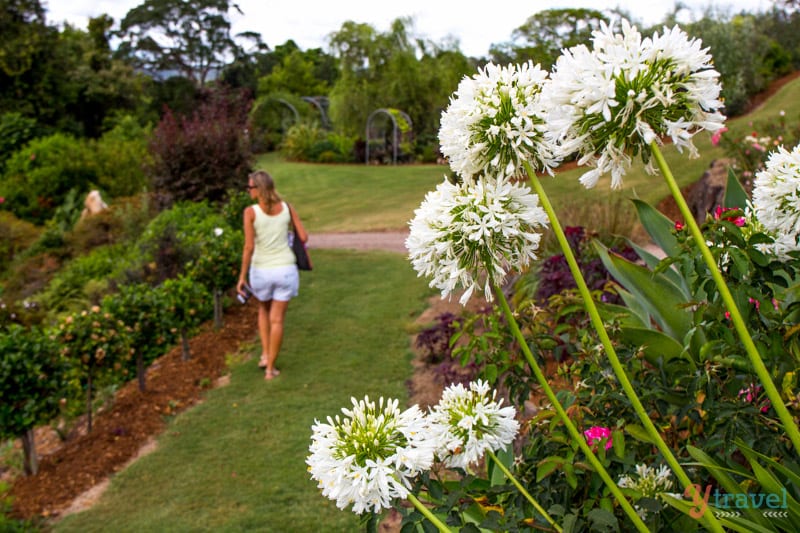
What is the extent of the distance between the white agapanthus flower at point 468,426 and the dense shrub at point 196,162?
1016cm

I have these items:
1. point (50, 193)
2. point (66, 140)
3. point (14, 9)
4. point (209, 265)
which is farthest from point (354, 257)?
point (14, 9)

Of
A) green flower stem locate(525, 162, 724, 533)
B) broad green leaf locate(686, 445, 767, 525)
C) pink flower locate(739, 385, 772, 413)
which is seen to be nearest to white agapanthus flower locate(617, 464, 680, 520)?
broad green leaf locate(686, 445, 767, 525)

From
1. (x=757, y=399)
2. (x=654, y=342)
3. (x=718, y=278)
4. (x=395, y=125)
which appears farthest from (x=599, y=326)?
(x=395, y=125)

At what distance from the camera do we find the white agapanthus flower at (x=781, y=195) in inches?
54.1

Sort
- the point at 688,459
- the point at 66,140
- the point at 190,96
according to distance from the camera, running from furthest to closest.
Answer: the point at 190,96
the point at 66,140
the point at 688,459

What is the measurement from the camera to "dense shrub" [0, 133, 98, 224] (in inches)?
610

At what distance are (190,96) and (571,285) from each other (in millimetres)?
37327

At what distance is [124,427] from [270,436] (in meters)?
1.33

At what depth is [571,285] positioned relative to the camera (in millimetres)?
4359

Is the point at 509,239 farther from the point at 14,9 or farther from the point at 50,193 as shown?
the point at 14,9

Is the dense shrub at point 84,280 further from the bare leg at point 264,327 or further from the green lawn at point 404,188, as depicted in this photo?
the green lawn at point 404,188

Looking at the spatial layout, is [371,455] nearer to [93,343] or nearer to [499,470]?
[499,470]

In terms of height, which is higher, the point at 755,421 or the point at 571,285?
the point at 755,421

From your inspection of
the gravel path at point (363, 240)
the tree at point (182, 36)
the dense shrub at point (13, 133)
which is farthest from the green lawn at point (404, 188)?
the tree at point (182, 36)
